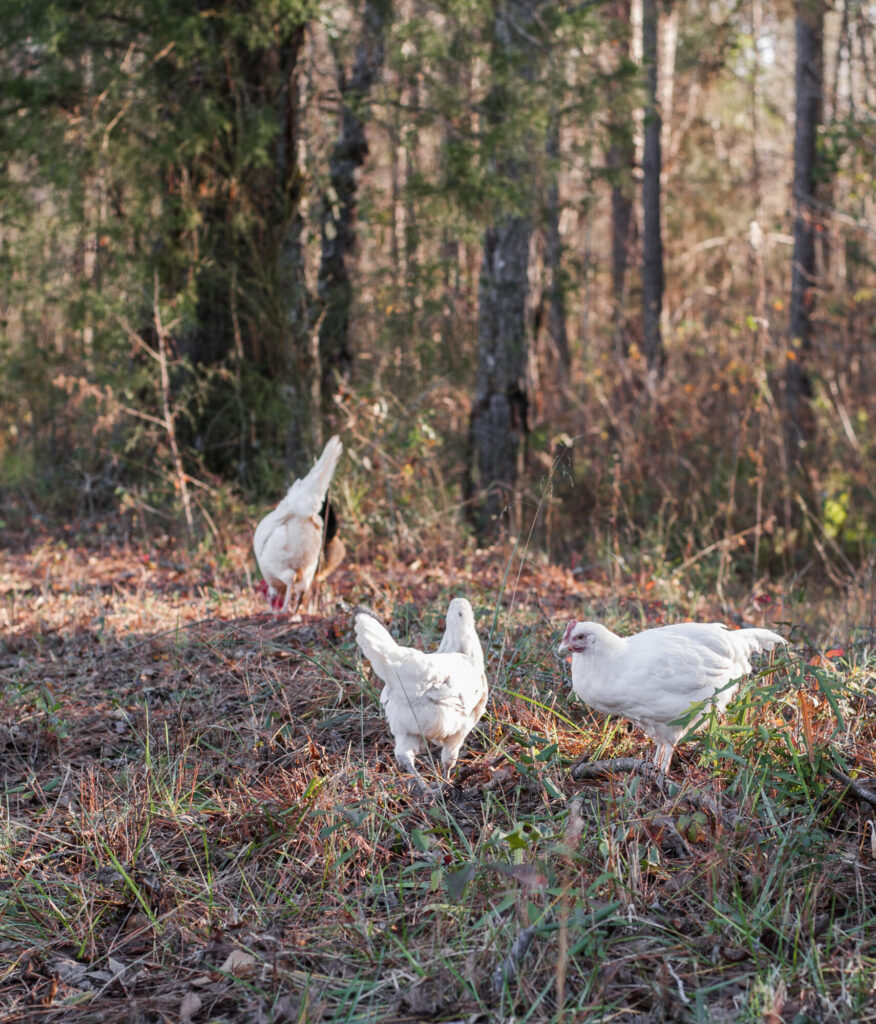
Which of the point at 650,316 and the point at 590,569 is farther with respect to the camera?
the point at 650,316

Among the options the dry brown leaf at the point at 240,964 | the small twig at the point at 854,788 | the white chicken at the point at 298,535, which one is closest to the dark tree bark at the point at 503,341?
the white chicken at the point at 298,535

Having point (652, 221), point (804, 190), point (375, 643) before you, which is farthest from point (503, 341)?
point (652, 221)

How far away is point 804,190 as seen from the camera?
11.6 metres

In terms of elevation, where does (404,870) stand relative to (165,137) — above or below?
below

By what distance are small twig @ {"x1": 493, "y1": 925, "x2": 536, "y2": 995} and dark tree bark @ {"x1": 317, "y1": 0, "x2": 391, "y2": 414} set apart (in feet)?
22.3

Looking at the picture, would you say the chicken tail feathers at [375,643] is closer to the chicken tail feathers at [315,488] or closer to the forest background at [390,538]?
the forest background at [390,538]

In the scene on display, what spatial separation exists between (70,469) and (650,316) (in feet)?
27.1

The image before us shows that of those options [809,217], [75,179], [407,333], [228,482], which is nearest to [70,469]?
[228,482]

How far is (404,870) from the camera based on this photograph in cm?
294

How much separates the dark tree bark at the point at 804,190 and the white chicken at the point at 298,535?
707 centimetres

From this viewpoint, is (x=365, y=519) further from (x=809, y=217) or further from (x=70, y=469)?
(x=809, y=217)

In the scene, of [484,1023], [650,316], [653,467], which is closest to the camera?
[484,1023]

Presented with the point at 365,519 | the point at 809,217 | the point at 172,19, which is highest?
the point at 172,19

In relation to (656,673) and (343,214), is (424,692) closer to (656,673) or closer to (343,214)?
(656,673)
